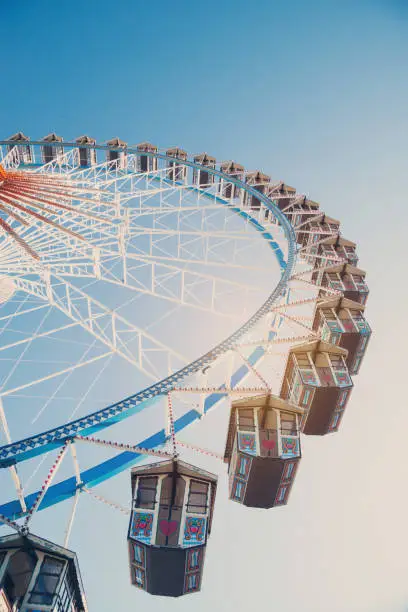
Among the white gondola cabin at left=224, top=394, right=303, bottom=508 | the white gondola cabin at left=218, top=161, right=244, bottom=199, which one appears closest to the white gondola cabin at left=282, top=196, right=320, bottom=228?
the white gondola cabin at left=218, top=161, right=244, bottom=199

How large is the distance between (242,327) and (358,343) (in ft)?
16.2

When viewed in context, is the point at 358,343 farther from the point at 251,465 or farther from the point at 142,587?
the point at 142,587

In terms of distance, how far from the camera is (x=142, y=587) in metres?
8.70

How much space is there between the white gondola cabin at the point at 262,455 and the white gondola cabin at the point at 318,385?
3.99ft

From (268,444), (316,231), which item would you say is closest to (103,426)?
(268,444)

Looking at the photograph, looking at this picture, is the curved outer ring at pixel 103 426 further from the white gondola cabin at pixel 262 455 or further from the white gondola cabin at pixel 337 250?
the white gondola cabin at pixel 337 250

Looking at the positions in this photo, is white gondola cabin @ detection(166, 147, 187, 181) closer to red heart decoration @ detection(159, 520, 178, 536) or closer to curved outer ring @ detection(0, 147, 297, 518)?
curved outer ring @ detection(0, 147, 297, 518)

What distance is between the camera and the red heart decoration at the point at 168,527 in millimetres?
8336

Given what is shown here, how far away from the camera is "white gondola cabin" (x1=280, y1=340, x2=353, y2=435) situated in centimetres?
1172

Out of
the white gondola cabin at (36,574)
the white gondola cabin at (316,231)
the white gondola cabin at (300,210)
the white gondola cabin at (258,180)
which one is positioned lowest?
the white gondola cabin at (36,574)

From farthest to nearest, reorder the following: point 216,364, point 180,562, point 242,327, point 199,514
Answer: point 242,327 → point 216,364 → point 199,514 → point 180,562

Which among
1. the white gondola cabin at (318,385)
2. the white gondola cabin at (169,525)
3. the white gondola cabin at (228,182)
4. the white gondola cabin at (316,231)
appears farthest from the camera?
the white gondola cabin at (228,182)

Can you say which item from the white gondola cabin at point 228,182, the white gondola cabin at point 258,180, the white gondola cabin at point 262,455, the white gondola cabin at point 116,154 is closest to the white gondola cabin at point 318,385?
the white gondola cabin at point 262,455

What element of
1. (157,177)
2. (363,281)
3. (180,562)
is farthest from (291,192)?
(180,562)
